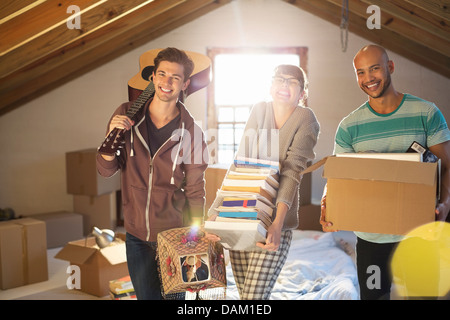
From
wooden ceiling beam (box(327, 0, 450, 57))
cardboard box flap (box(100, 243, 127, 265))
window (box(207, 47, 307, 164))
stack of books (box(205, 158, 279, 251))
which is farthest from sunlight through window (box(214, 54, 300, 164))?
stack of books (box(205, 158, 279, 251))

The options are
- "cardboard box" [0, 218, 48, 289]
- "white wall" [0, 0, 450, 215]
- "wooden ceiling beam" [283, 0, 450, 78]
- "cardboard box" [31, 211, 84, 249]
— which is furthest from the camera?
"white wall" [0, 0, 450, 215]

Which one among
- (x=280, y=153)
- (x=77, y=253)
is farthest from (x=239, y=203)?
(x=77, y=253)

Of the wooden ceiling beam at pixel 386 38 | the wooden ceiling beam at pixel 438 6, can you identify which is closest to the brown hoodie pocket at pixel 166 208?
the wooden ceiling beam at pixel 438 6

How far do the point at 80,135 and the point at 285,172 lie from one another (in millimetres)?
4477

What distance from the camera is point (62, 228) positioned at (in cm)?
489

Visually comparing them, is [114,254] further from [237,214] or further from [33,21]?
[237,214]

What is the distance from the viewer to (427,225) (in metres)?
1.62

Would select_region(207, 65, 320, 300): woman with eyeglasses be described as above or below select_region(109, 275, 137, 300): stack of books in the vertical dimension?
above

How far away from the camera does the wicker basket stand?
1750mm

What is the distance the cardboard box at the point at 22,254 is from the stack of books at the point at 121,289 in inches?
32.4

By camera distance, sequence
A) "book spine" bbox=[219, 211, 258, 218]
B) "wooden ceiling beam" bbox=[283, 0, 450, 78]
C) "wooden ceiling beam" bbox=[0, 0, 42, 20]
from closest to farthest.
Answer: "book spine" bbox=[219, 211, 258, 218] < "wooden ceiling beam" bbox=[0, 0, 42, 20] < "wooden ceiling beam" bbox=[283, 0, 450, 78]

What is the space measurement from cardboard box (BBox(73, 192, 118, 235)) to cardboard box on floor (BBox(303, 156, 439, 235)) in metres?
3.75

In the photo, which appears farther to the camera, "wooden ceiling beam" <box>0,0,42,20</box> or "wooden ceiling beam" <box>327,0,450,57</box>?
"wooden ceiling beam" <box>327,0,450,57</box>

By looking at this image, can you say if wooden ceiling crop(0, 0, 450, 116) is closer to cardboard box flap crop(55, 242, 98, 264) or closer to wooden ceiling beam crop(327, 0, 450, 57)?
wooden ceiling beam crop(327, 0, 450, 57)
